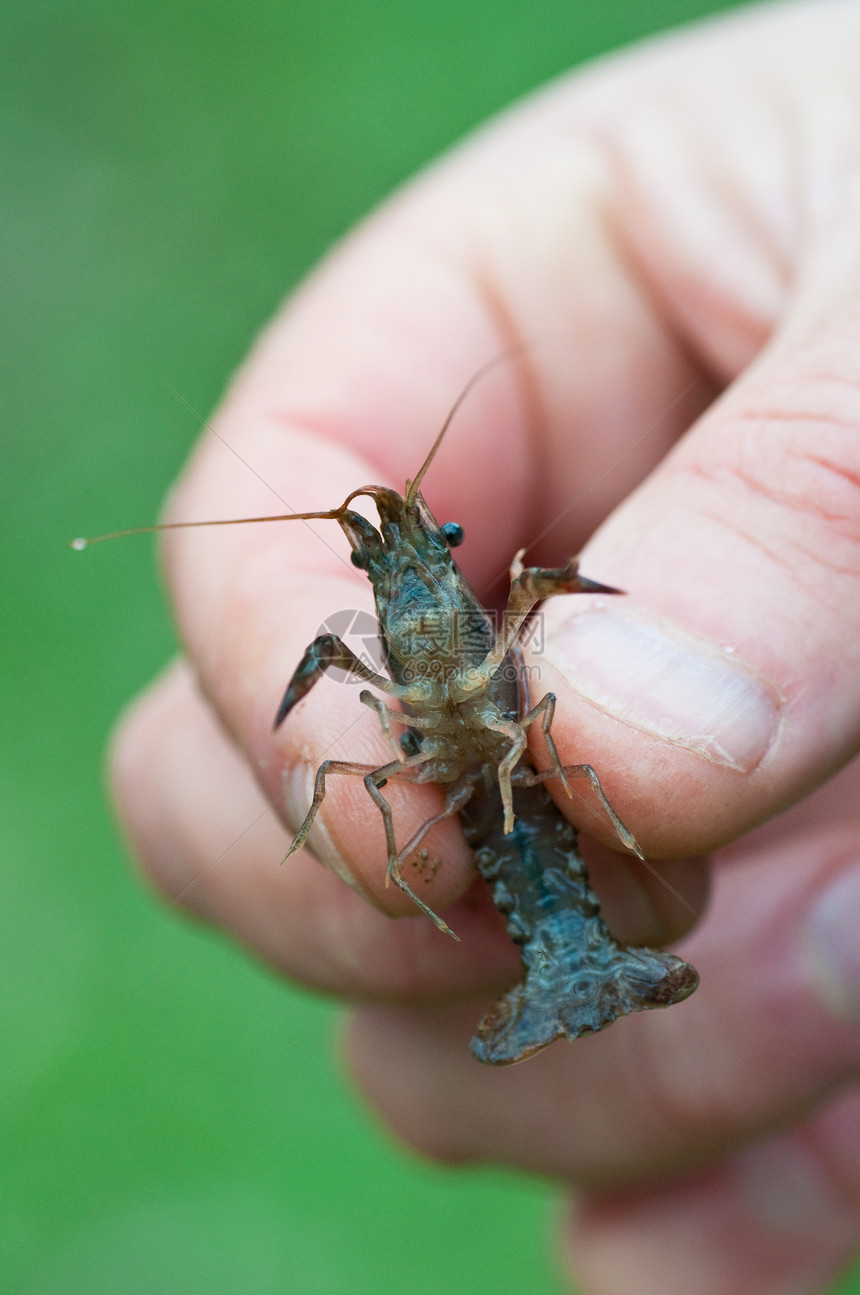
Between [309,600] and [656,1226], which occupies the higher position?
[309,600]

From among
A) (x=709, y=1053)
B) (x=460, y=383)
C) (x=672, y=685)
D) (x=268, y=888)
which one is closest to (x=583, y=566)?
(x=672, y=685)

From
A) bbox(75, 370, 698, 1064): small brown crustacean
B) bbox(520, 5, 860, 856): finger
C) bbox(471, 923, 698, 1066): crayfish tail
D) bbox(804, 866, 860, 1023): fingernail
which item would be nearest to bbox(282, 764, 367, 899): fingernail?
bbox(75, 370, 698, 1064): small brown crustacean

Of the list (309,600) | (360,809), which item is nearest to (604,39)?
(309,600)

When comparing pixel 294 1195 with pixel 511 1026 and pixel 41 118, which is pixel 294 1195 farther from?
pixel 41 118

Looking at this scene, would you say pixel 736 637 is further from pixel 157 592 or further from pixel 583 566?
pixel 157 592

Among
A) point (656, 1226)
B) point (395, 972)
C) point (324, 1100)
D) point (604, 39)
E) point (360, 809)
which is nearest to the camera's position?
point (360, 809)
